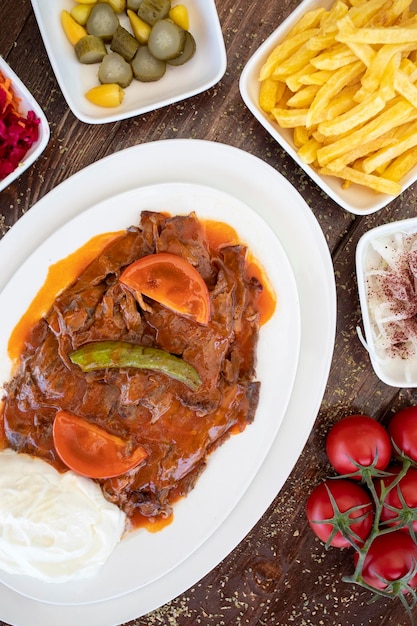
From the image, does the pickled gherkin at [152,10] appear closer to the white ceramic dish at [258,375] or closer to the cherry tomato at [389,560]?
the white ceramic dish at [258,375]

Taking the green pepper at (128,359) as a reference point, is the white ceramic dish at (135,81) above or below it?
above

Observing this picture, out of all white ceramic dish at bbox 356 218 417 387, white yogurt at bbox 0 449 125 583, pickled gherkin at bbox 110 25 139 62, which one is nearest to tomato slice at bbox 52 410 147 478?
white yogurt at bbox 0 449 125 583

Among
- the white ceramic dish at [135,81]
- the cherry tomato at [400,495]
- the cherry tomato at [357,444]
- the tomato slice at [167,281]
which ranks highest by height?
the white ceramic dish at [135,81]

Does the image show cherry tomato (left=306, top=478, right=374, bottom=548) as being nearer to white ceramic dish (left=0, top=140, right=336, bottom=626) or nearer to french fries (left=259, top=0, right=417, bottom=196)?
white ceramic dish (left=0, top=140, right=336, bottom=626)

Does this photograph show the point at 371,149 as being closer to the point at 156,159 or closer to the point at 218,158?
the point at 218,158

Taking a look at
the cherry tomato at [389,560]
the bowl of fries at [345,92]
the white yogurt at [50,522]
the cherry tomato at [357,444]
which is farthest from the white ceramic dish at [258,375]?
the cherry tomato at [389,560]
